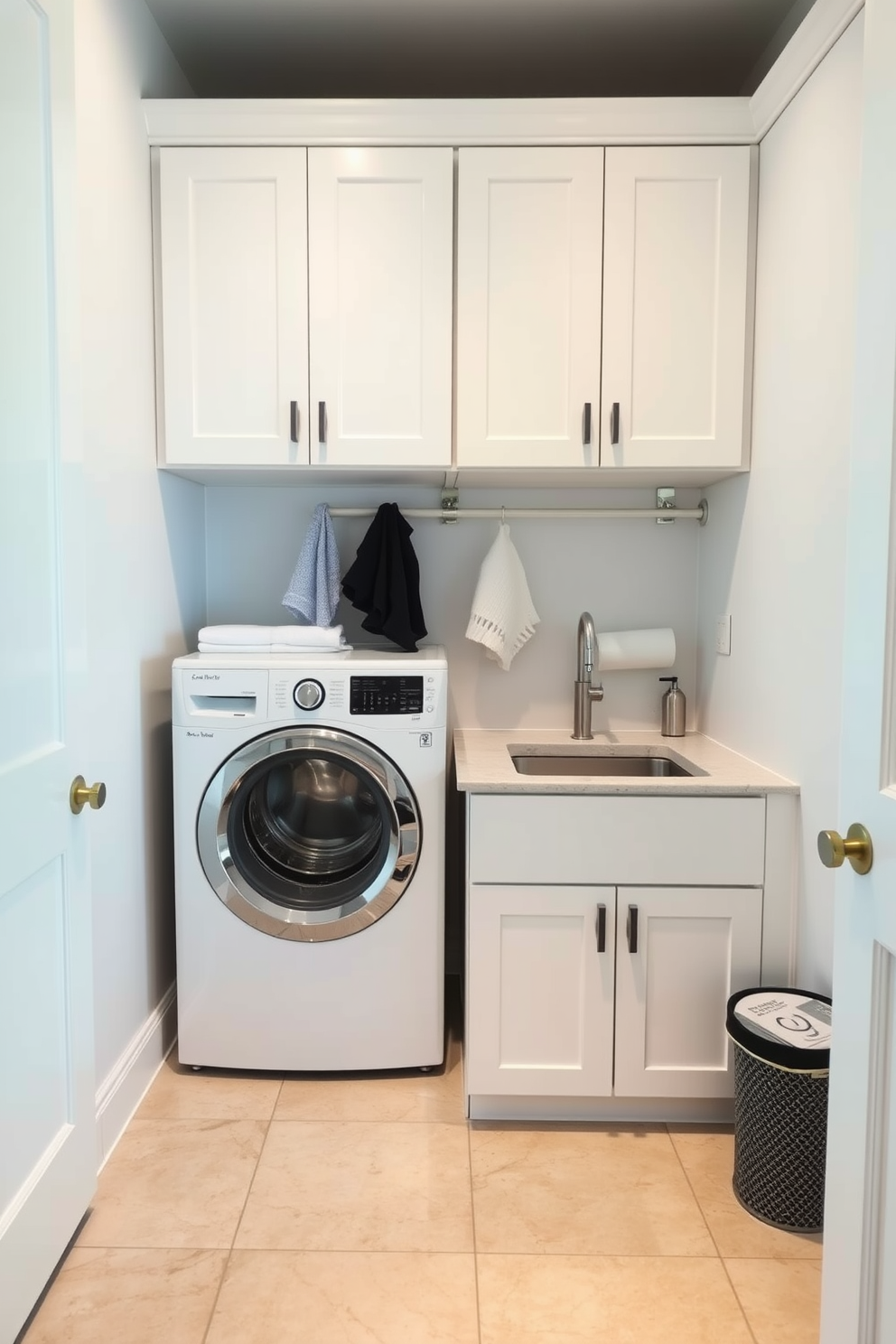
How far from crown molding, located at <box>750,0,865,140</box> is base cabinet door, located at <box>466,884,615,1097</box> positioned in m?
1.80

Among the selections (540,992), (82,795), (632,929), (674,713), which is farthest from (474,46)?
(540,992)

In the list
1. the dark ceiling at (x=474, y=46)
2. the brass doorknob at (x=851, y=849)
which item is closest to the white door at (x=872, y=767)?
the brass doorknob at (x=851, y=849)

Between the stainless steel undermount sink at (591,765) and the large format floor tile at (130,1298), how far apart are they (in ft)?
4.51

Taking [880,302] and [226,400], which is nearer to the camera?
[880,302]

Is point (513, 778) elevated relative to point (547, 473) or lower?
lower

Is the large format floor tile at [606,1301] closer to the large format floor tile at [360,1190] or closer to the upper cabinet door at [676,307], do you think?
the large format floor tile at [360,1190]

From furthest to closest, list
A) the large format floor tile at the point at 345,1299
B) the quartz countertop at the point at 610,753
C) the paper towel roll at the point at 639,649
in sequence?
the paper towel roll at the point at 639,649 < the quartz countertop at the point at 610,753 < the large format floor tile at the point at 345,1299

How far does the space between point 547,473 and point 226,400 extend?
85 centimetres

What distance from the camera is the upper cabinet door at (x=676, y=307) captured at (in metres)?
2.20

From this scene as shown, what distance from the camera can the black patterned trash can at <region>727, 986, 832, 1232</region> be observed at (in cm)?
170

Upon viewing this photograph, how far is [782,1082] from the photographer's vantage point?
1708mm

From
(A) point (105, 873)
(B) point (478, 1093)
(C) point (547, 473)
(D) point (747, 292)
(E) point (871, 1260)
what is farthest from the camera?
(C) point (547, 473)

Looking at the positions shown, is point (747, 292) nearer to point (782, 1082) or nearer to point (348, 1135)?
point (782, 1082)

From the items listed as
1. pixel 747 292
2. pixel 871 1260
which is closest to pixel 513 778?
pixel 871 1260
